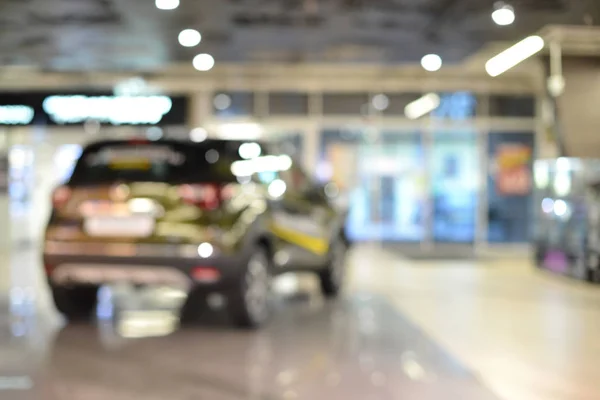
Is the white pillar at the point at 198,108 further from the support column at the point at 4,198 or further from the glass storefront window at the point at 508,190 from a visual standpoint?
the glass storefront window at the point at 508,190

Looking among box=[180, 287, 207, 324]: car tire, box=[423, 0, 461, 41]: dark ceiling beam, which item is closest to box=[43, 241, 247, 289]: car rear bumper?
box=[180, 287, 207, 324]: car tire

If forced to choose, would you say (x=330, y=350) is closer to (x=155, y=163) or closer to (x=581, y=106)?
(x=155, y=163)

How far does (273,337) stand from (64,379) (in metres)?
1.75

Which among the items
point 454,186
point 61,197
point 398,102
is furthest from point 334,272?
point 454,186

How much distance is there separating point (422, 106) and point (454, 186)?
73.2 inches

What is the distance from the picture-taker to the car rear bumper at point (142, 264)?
16.4ft

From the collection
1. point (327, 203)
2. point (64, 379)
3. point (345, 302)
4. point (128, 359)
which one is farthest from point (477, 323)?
point (64, 379)

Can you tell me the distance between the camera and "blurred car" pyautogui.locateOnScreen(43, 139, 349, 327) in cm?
503

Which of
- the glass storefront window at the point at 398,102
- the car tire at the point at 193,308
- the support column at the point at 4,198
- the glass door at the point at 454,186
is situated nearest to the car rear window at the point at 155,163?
the car tire at the point at 193,308

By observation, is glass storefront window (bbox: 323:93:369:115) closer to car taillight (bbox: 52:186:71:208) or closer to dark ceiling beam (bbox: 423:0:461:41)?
dark ceiling beam (bbox: 423:0:461:41)

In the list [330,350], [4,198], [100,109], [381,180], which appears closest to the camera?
[330,350]

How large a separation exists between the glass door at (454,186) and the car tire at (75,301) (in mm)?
9426

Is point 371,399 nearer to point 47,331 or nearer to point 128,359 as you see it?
point 128,359

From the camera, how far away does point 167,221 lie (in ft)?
16.5
